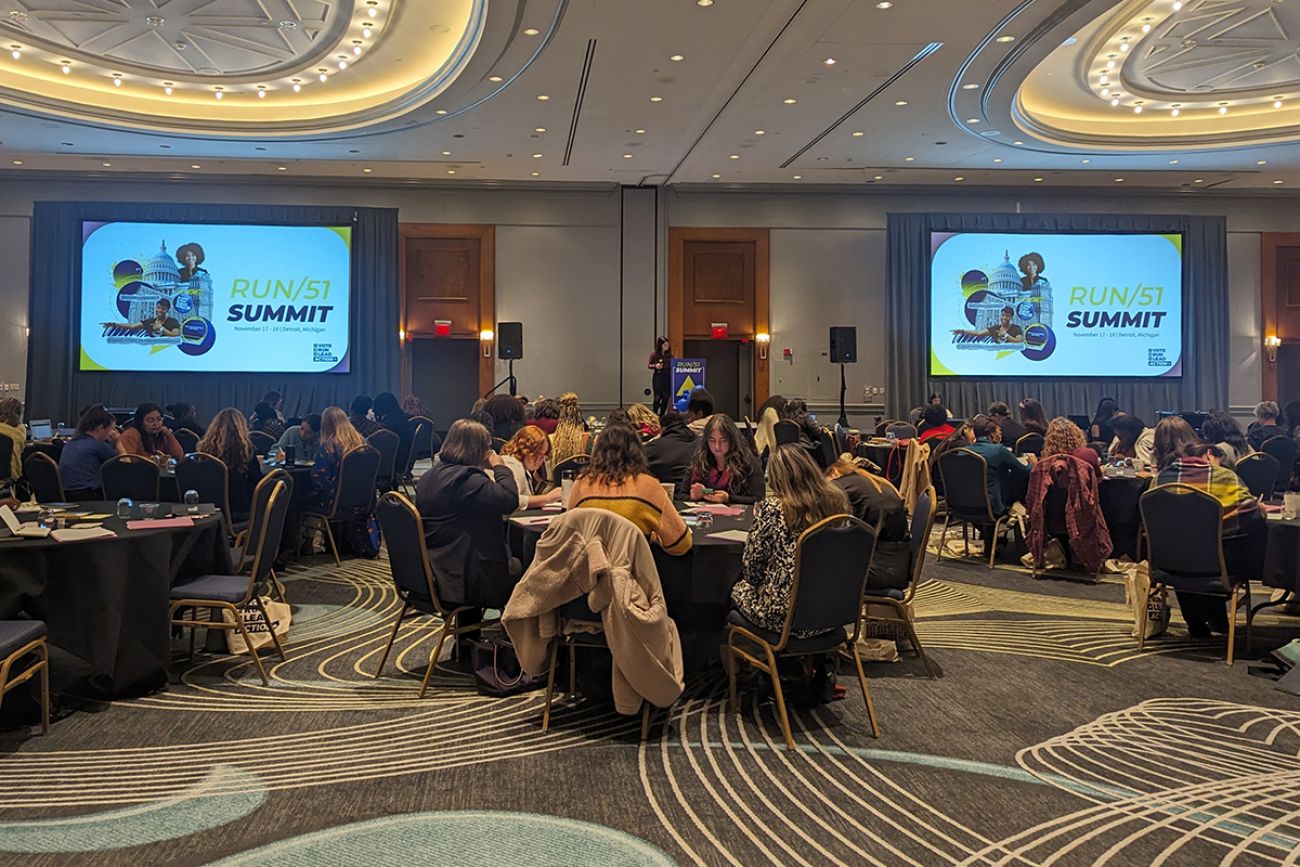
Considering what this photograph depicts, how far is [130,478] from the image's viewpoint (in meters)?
6.29

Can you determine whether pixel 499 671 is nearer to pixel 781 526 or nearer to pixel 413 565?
pixel 413 565

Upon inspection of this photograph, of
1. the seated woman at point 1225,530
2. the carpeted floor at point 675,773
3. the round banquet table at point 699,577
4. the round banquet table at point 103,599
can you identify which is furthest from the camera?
the seated woman at point 1225,530

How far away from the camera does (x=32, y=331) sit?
47.2 ft

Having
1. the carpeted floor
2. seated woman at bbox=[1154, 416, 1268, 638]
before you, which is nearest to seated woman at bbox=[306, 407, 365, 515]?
the carpeted floor

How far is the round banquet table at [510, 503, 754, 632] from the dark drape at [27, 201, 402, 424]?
1149 cm

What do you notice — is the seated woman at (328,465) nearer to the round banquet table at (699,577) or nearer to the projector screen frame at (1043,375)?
the round banquet table at (699,577)

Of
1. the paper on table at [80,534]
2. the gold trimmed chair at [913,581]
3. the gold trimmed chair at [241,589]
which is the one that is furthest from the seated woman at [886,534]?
the paper on table at [80,534]

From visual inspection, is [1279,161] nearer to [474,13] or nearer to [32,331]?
[474,13]

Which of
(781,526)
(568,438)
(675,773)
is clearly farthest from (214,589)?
(568,438)

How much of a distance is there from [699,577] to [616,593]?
72 centimetres

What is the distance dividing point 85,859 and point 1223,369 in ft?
56.8

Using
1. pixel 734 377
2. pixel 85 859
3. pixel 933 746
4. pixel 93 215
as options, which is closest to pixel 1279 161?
pixel 734 377

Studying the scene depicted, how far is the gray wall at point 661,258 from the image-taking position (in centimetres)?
1538

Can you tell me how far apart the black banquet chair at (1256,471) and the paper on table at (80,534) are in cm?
715
